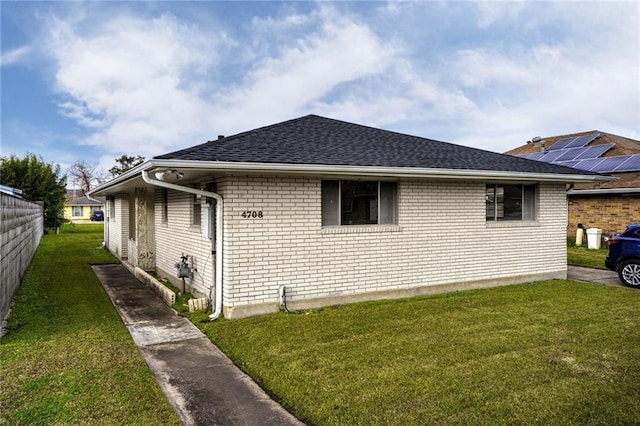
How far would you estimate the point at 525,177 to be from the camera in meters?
9.50

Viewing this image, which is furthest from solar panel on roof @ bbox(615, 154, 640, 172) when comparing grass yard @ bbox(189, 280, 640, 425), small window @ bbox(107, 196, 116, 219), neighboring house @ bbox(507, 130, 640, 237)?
small window @ bbox(107, 196, 116, 219)

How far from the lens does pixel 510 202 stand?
33.5 ft

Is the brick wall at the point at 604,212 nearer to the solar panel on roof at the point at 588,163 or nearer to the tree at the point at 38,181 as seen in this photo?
the solar panel on roof at the point at 588,163

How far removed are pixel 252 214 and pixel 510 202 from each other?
252 inches

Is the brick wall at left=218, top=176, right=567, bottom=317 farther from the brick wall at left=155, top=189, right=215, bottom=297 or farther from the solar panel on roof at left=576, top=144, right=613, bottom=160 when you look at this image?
the solar panel on roof at left=576, top=144, right=613, bottom=160

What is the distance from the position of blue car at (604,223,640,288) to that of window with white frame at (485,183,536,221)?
213 cm

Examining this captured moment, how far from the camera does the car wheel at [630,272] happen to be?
32.4 feet

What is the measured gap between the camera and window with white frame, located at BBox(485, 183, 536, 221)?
9883 millimetres

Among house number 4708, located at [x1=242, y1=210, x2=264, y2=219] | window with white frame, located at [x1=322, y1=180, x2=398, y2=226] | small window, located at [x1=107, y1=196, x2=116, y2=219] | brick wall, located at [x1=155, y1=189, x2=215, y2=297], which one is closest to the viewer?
house number 4708, located at [x1=242, y1=210, x2=264, y2=219]

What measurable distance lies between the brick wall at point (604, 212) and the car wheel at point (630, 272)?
7.63 m

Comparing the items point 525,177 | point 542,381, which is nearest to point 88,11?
point 525,177

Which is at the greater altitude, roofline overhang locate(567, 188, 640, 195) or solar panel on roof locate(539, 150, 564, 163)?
solar panel on roof locate(539, 150, 564, 163)

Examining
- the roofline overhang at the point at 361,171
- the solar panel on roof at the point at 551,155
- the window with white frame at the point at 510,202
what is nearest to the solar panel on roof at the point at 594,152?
the solar panel on roof at the point at 551,155

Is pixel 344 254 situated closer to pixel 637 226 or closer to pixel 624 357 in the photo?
pixel 624 357
